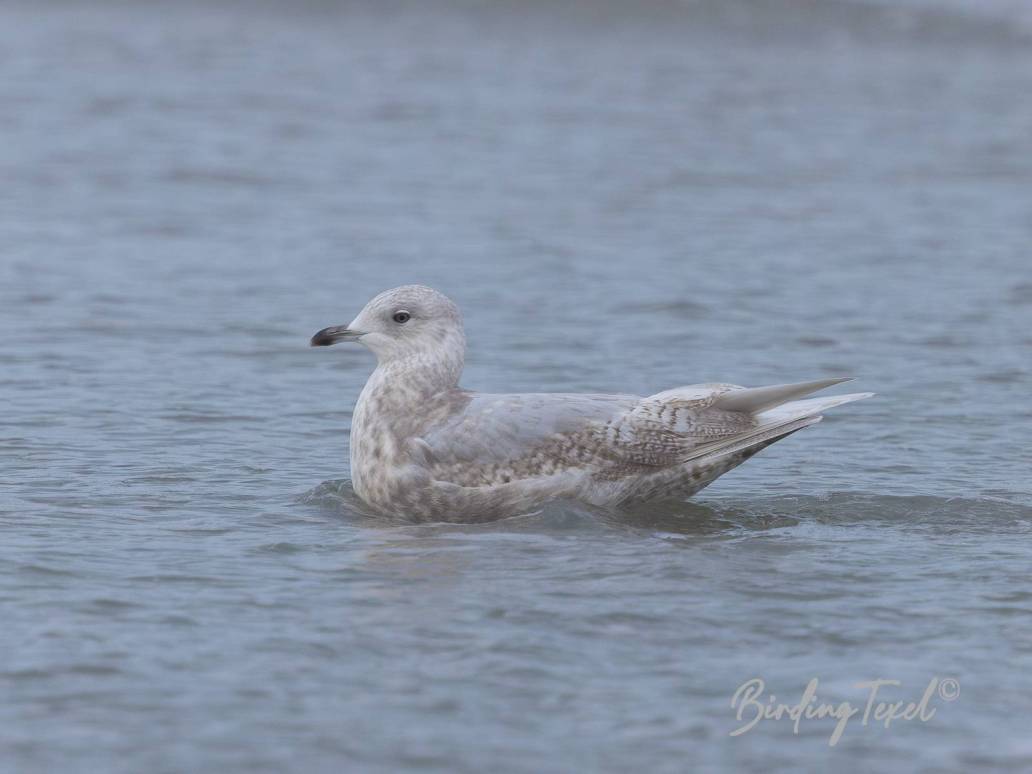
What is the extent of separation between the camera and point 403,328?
8227 millimetres

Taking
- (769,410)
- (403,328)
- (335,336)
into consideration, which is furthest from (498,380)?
(769,410)

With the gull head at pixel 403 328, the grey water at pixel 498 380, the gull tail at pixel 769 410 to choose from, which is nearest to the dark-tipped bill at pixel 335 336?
the gull head at pixel 403 328

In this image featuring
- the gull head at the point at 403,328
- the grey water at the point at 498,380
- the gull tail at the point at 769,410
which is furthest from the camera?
the gull head at the point at 403,328

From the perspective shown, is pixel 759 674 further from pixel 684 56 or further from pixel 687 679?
pixel 684 56

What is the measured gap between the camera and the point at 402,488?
25.5 ft

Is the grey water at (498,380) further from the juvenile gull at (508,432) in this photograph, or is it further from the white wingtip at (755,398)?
the white wingtip at (755,398)

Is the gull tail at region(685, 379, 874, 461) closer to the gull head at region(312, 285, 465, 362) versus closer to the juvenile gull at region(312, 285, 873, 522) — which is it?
the juvenile gull at region(312, 285, 873, 522)

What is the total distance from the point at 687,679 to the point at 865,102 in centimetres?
1668

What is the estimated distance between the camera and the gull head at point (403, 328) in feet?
26.9

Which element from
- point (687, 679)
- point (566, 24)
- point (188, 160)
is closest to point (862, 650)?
point (687, 679)

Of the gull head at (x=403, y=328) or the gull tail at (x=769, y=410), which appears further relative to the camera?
the gull head at (x=403, y=328)

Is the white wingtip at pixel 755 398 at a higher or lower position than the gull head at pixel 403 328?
lower

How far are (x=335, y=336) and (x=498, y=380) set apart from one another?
2587mm

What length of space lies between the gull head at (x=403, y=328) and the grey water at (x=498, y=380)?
0.69 m
